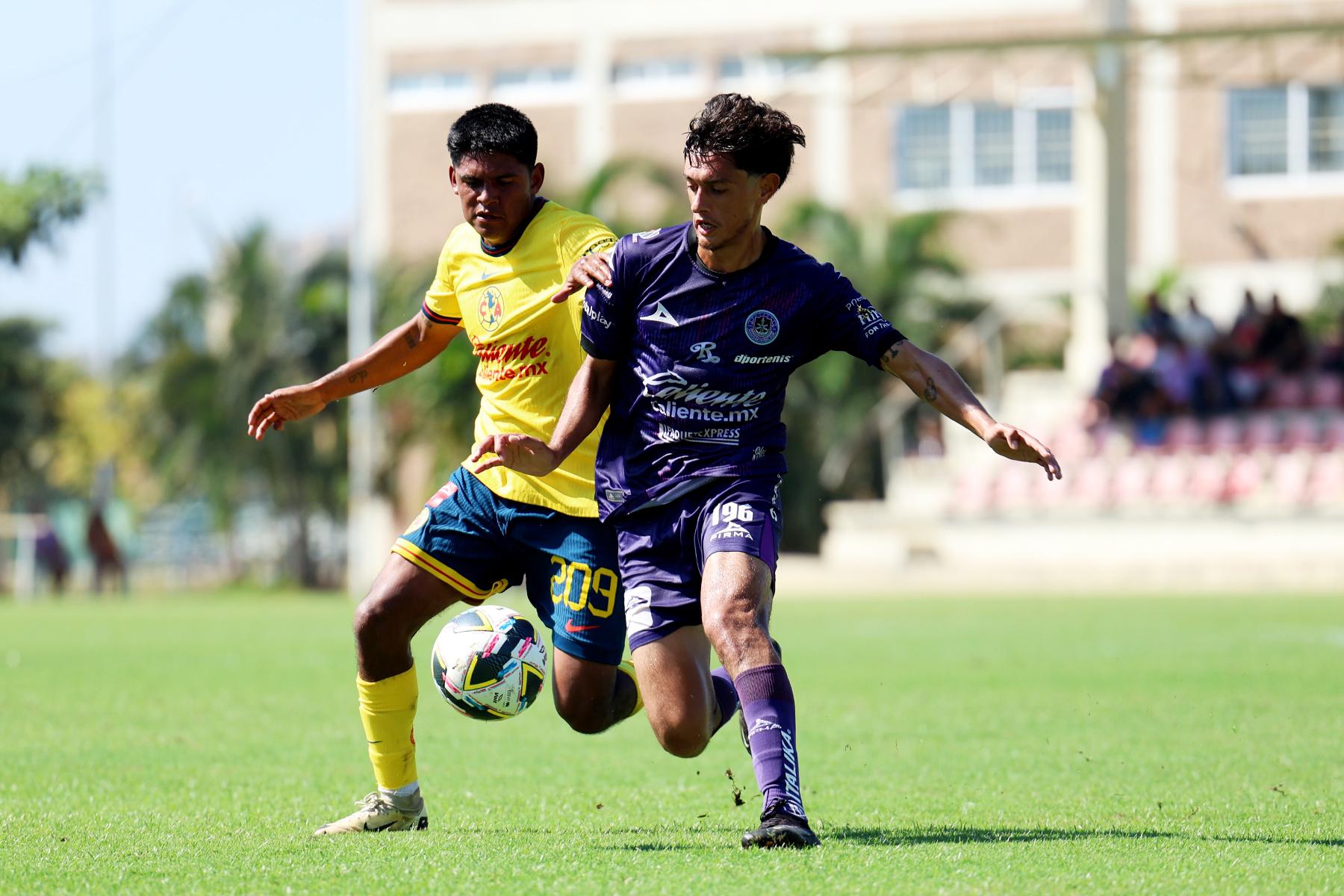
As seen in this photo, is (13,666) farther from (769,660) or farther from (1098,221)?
(1098,221)

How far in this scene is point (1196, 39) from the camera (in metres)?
30.3

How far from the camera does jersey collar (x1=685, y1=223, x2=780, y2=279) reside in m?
6.30

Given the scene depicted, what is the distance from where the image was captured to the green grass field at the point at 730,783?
17.9 feet

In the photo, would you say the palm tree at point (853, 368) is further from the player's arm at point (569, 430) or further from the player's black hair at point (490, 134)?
the player's arm at point (569, 430)

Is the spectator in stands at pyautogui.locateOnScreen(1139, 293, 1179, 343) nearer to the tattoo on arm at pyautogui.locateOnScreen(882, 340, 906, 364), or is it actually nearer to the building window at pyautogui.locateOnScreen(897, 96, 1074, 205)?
the building window at pyautogui.locateOnScreen(897, 96, 1074, 205)

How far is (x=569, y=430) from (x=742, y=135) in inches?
45.8

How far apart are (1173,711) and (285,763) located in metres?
5.05

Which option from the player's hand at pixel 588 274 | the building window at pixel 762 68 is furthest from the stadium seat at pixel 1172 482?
the player's hand at pixel 588 274

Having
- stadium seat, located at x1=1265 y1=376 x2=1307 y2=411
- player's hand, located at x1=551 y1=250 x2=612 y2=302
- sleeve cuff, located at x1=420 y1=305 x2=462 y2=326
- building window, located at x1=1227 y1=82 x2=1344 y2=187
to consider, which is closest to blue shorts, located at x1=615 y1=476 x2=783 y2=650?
player's hand, located at x1=551 y1=250 x2=612 y2=302

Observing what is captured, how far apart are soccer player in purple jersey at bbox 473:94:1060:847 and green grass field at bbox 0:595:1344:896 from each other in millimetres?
755

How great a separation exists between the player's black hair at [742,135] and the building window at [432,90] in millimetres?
44812

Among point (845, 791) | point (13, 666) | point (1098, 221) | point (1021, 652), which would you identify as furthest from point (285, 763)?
point (1098, 221)

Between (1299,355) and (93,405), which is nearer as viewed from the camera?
(1299,355)

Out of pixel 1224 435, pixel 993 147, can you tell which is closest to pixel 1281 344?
pixel 1224 435
